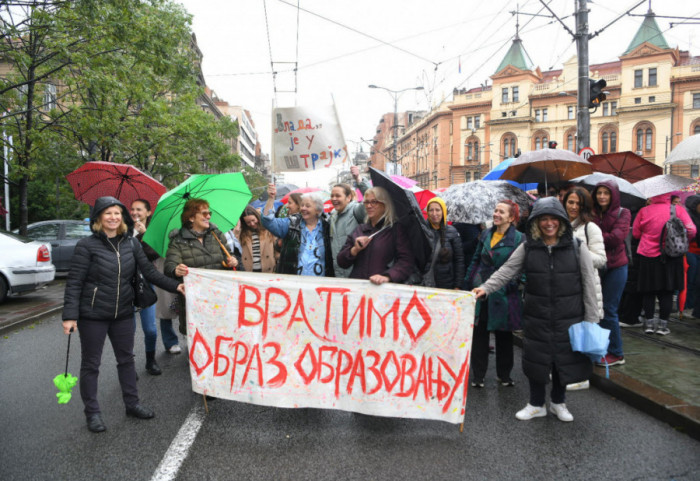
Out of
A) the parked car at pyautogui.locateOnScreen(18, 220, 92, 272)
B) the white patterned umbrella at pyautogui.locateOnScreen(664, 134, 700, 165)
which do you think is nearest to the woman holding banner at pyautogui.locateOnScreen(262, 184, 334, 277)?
the white patterned umbrella at pyautogui.locateOnScreen(664, 134, 700, 165)

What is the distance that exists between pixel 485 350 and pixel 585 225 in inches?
58.6

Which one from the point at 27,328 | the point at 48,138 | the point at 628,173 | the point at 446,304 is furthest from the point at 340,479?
the point at 48,138

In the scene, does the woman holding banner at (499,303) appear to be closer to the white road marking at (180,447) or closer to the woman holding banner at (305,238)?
the woman holding banner at (305,238)

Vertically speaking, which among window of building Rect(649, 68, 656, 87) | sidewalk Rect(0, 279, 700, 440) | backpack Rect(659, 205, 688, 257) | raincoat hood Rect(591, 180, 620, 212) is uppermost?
window of building Rect(649, 68, 656, 87)

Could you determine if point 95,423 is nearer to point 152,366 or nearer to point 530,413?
point 152,366

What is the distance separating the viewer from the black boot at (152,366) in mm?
4977

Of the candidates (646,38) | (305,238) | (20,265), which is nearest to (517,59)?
(646,38)

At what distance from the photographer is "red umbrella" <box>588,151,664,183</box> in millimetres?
7818

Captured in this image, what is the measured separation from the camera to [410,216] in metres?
3.81

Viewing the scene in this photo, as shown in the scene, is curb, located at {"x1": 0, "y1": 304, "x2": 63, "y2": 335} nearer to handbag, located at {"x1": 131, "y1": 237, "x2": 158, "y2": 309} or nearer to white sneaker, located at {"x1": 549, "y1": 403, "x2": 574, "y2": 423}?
handbag, located at {"x1": 131, "y1": 237, "x2": 158, "y2": 309}

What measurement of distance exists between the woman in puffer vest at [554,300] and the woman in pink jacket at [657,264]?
122 inches

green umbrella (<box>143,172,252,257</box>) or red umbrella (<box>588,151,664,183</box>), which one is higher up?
red umbrella (<box>588,151,664,183</box>)

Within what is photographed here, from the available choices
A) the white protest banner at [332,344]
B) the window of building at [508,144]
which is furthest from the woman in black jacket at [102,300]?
the window of building at [508,144]

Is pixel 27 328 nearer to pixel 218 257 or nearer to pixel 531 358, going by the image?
pixel 218 257
